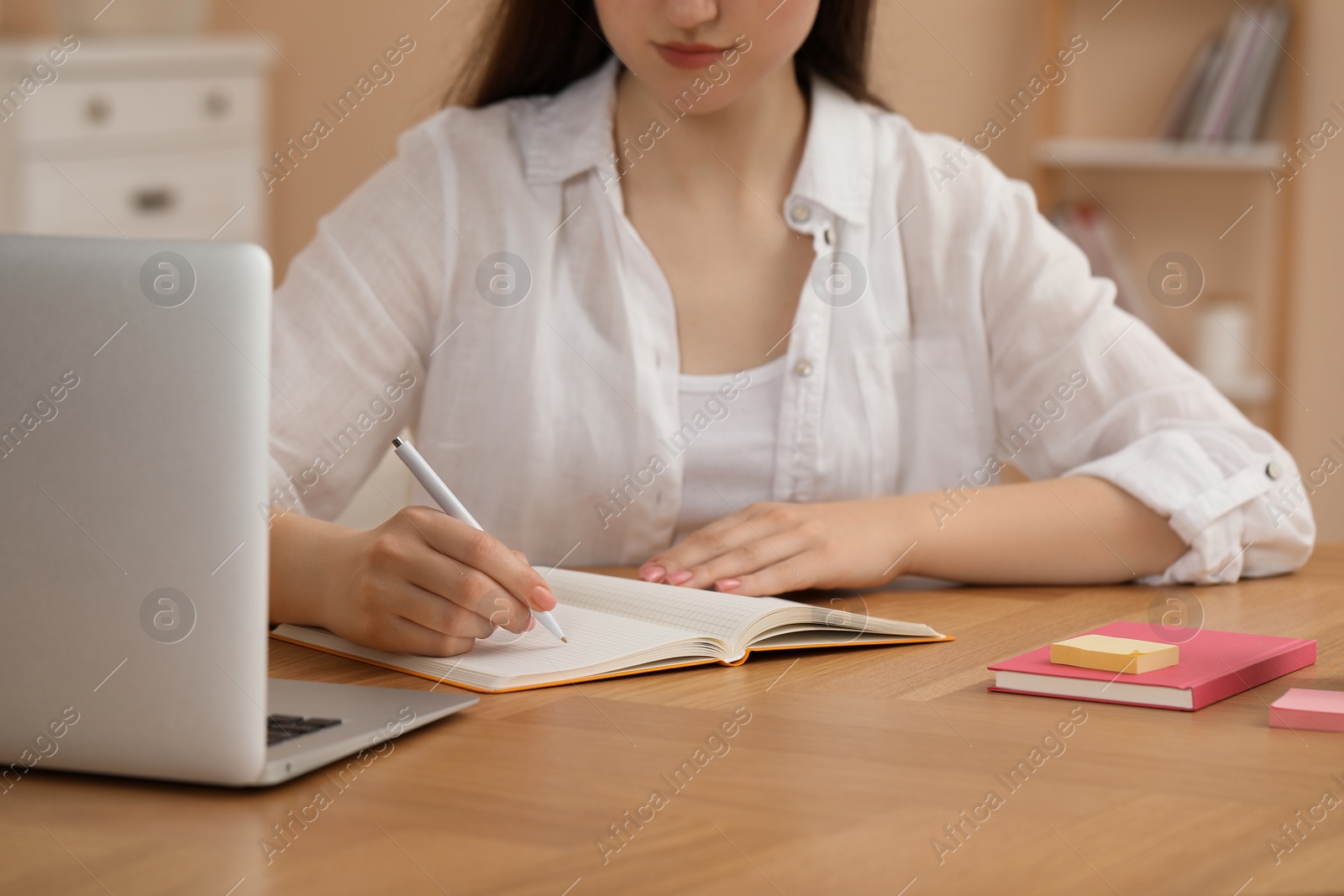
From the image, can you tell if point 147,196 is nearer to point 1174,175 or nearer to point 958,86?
point 958,86

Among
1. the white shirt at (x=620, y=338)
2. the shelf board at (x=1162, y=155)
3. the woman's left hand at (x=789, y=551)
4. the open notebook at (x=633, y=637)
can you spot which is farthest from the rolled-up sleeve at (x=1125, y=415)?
the shelf board at (x=1162, y=155)

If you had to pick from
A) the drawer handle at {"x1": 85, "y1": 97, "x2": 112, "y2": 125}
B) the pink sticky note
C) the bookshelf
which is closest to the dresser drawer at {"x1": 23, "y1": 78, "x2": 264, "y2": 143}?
the drawer handle at {"x1": 85, "y1": 97, "x2": 112, "y2": 125}

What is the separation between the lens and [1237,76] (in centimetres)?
316

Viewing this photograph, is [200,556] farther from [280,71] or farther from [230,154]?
[280,71]

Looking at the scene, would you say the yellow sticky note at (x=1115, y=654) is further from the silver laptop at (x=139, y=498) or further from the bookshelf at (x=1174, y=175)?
the bookshelf at (x=1174, y=175)

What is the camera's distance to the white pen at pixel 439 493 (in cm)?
94

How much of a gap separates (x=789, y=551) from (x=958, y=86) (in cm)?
255

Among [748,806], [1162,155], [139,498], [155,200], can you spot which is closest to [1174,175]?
[1162,155]

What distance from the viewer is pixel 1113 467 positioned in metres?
1.32

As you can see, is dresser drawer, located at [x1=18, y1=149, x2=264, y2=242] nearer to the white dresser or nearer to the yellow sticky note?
the white dresser

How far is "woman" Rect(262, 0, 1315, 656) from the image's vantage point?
1438 millimetres

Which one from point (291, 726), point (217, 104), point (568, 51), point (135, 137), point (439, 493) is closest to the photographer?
point (291, 726)

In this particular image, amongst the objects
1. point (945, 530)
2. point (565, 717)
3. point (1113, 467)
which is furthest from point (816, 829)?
point (1113, 467)

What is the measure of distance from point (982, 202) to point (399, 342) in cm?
64
